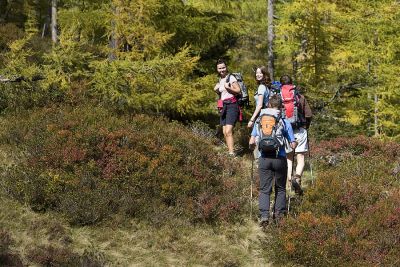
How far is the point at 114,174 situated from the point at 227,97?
354 centimetres

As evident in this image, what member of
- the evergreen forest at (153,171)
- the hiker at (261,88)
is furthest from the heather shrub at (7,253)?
the hiker at (261,88)

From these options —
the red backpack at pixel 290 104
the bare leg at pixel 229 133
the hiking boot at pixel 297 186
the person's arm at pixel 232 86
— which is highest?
the person's arm at pixel 232 86

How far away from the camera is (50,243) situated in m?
7.38

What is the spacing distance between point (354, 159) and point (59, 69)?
7.59 metres

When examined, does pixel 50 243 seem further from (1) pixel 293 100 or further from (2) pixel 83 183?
(1) pixel 293 100

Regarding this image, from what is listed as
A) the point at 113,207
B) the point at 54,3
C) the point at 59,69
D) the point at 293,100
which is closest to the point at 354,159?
the point at 293,100

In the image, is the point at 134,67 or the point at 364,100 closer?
the point at 134,67

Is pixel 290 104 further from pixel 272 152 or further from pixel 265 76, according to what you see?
pixel 272 152

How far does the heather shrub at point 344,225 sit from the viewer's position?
7.39m

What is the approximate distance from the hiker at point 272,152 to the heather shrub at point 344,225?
0.43 metres

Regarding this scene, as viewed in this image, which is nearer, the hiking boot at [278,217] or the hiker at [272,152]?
the hiker at [272,152]

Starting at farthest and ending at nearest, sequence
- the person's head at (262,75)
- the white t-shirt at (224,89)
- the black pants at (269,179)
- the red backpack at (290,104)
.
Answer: the white t-shirt at (224,89) < the person's head at (262,75) < the red backpack at (290,104) < the black pants at (269,179)

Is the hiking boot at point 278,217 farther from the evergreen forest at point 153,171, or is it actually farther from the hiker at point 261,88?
the hiker at point 261,88

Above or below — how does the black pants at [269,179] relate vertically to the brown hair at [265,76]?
below
